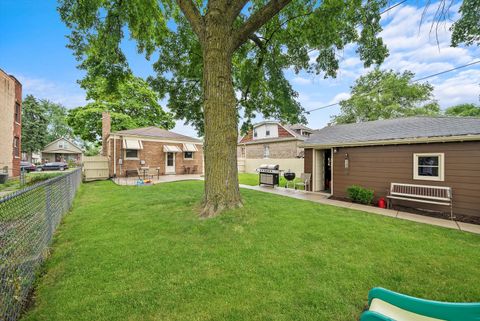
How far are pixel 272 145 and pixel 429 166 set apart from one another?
1583 cm

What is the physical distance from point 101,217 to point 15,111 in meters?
18.2

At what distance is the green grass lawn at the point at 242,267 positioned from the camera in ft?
7.43

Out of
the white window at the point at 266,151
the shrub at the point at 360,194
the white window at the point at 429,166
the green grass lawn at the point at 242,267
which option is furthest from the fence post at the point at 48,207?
the white window at the point at 266,151

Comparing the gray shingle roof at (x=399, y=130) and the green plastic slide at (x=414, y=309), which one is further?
the gray shingle roof at (x=399, y=130)

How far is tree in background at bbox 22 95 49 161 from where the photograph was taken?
105 ft

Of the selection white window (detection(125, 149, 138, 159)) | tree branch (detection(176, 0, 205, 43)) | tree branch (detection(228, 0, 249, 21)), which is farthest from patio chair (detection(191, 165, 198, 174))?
tree branch (detection(228, 0, 249, 21))

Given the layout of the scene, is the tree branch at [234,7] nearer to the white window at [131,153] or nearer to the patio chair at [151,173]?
the patio chair at [151,173]

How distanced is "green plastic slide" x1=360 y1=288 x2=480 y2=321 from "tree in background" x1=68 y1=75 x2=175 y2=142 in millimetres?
23736

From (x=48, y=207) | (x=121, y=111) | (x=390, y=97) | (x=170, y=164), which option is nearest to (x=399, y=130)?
(x=48, y=207)

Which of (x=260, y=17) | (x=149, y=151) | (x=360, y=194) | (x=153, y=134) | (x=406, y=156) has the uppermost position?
Answer: (x=260, y=17)

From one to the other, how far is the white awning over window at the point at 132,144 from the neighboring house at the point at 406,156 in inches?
505

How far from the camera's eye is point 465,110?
29391 millimetres

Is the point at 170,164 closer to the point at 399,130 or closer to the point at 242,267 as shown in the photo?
the point at 399,130

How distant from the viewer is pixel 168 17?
916 cm
